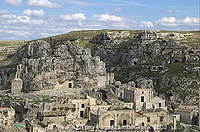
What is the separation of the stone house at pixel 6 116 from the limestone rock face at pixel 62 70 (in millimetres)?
10841

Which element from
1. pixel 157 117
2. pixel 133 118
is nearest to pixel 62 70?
pixel 133 118

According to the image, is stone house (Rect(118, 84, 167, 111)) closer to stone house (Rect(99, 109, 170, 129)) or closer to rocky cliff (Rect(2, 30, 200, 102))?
stone house (Rect(99, 109, 170, 129))

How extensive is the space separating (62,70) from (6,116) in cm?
1950

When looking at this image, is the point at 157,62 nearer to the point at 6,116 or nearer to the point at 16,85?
the point at 16,85

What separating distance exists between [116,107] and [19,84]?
926 inches

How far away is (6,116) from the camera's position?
182 feet

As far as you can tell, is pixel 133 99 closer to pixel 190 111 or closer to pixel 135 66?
pixel 190 111

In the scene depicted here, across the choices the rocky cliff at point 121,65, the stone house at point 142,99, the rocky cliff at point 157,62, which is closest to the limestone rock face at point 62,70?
the rocky cliff at point 121,65

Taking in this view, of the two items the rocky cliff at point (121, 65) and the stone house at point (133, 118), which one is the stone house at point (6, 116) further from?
the stone house at point (133, 118)

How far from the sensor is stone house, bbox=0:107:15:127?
5317cm

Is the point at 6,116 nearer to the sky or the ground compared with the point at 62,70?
nearer to the ground

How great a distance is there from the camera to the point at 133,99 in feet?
202

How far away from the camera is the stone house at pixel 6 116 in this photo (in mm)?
53166

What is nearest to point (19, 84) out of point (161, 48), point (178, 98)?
point (178, 98)
